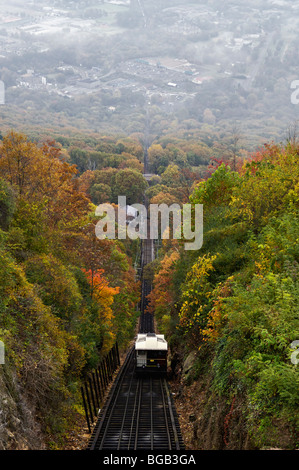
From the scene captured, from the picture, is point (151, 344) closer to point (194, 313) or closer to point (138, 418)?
point (194, 313)

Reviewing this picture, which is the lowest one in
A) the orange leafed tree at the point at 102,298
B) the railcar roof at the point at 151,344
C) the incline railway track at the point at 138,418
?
the incline railway track at the point at 138,418

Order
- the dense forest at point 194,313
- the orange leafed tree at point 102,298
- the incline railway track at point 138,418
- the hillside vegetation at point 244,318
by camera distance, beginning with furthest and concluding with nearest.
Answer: the orange leafed tree at point 102,298, the incline railway track at point 138,418, the dense forest at point 194,313, the hillside vegetation at point 244,318

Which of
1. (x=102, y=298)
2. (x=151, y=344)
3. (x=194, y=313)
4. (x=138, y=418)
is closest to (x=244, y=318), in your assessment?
(x=138, y=418)

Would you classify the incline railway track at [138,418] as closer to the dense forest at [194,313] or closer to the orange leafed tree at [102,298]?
the dense forest at [194,313]

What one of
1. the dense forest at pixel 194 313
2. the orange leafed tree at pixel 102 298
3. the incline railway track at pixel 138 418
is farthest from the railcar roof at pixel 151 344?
the orange leafed tree at pixel 102 298

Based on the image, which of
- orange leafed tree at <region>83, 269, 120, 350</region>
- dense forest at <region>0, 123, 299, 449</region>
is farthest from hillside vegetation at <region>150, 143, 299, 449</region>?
orange leafed tree at <region>83, 269, 120, 350</region>
